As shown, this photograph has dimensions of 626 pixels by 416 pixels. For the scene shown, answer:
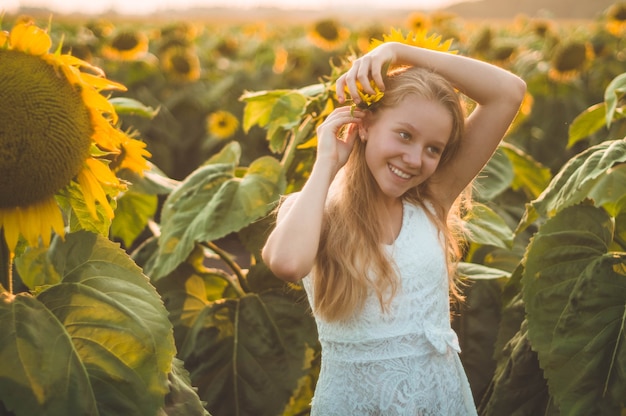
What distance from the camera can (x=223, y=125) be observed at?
6.23m

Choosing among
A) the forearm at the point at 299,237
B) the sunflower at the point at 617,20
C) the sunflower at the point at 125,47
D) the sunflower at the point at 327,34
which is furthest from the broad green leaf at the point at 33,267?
the sunflower at the point at 327,34

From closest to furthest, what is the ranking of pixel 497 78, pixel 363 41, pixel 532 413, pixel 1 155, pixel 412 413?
pixel 1 155 < pixel 412 413 < pixel 497 78 < pixel 532 413 < pixel 363 41

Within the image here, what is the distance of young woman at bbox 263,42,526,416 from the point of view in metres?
1.65

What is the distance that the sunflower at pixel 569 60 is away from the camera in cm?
606

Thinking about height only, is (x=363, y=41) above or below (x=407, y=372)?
below

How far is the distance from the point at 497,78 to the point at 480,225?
54cm

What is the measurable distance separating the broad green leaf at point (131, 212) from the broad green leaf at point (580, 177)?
1.15 metres

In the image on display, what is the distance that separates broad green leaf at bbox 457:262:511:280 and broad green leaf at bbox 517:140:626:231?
0.62 ft

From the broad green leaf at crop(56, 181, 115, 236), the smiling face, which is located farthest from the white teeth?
the broad green leaf at crop(56, 181, 115, 236)

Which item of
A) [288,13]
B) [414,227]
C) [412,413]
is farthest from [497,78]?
[288,13]

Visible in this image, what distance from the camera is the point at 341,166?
1.67 m

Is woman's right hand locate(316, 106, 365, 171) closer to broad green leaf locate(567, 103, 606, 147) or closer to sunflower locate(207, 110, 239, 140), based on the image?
broad green leaf locate(567, 103, 606, 147)

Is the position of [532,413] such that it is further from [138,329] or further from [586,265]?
[138,329]

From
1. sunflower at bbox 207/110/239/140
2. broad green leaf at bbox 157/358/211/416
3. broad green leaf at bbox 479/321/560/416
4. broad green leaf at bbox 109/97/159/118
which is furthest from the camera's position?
sunflower at bbox 207/110/239/140
